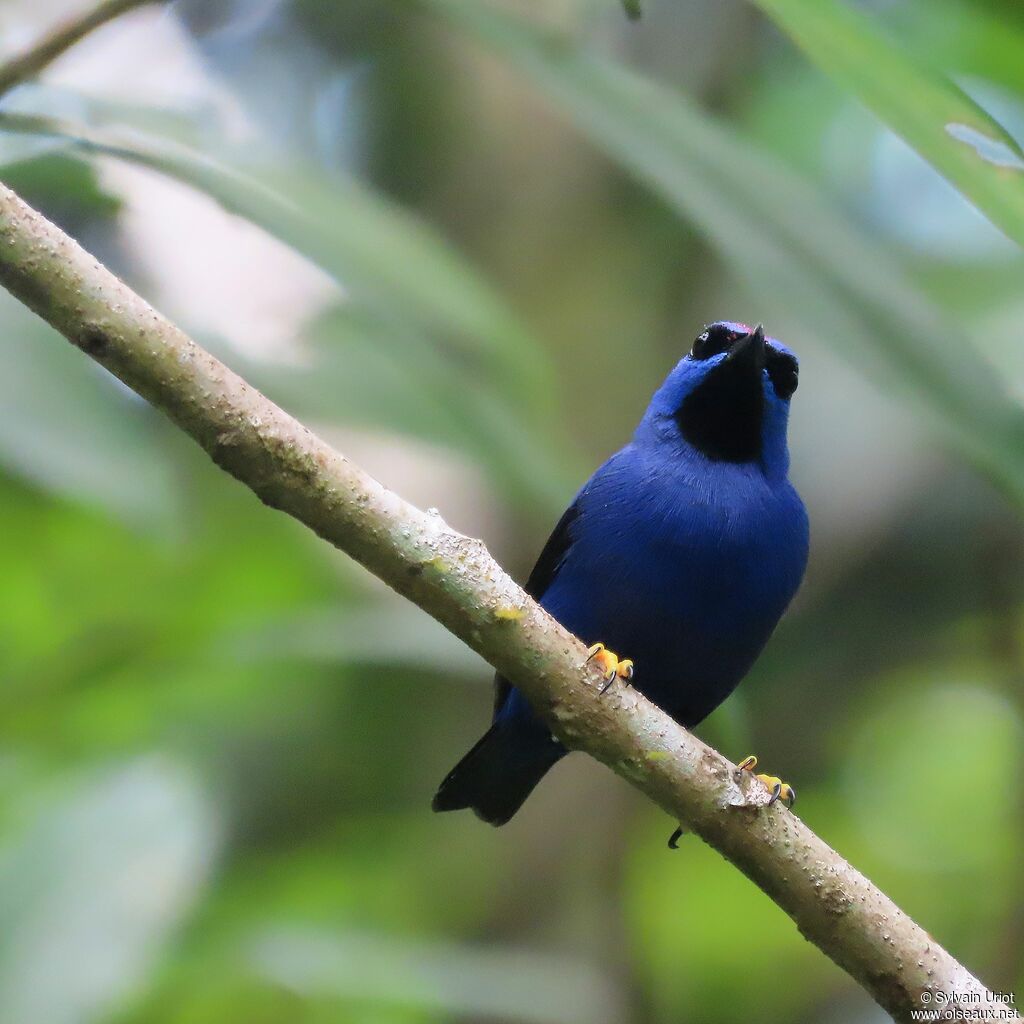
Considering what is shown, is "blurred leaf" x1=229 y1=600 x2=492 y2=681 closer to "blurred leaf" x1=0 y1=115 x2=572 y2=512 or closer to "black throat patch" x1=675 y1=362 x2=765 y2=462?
"blurred leaf" x1=0 y1=115 x2=572 y2=512

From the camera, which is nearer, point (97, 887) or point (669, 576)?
point (669, 576)

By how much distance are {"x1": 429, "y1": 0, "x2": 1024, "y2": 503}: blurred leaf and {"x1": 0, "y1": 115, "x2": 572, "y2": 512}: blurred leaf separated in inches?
21.0

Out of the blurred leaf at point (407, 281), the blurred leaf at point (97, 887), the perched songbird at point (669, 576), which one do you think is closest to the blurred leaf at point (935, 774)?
the perched songbird at point (669, 576)

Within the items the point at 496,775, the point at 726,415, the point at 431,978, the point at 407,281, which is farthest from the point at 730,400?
the point at 431,978

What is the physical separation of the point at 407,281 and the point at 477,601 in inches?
49.2

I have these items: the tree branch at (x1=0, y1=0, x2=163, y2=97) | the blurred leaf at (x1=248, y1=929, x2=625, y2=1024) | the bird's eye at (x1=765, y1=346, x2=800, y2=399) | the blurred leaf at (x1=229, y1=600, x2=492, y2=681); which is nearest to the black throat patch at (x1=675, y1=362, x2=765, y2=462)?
the bird's eye at (x1=765, y1=346, x2=800, y2=399)

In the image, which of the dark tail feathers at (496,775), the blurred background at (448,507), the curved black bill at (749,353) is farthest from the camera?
the curved black bill at (749,353)

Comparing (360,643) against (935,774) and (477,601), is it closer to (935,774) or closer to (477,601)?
(477,601)

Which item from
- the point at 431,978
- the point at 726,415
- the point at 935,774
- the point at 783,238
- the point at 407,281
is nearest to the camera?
the point at 783,238

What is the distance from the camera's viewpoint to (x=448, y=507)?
5.44 m

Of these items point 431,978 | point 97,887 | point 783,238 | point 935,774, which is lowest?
point 97,887

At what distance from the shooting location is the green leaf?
6.97 ft

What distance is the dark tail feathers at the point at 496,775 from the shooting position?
354 centimetres

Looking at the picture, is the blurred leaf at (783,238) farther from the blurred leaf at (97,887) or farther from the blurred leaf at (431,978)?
the blurred leaf at (431,978)
